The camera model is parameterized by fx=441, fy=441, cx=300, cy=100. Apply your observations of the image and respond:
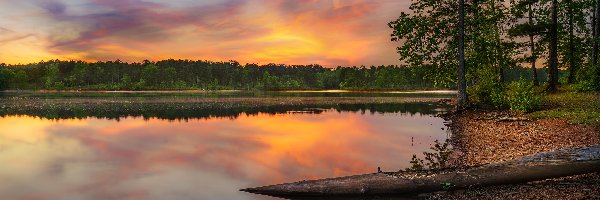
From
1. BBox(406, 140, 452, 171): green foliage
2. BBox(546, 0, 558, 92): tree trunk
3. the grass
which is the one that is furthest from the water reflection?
BBox(546, 0, 558, 92): tree trunk

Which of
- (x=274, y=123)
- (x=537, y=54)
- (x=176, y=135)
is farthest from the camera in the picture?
(x=537, y=54)

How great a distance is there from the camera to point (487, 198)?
30.1 feet

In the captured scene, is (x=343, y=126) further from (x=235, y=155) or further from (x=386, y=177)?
(x=386, y=177)

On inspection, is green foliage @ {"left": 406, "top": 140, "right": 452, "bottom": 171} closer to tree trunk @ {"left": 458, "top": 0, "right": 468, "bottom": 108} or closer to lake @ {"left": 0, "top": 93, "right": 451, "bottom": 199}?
lake @ {"left": 0, "top": 93, "right": 451, "bottom": 199}

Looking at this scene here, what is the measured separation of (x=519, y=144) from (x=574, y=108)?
11.6m

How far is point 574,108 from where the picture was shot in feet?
80.4

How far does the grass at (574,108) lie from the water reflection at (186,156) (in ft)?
19.1

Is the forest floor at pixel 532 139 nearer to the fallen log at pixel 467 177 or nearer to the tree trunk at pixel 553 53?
the fallen log at pixel 467 177

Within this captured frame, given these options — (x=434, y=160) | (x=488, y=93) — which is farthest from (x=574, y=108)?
(x=434, y=160)

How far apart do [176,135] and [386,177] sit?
16485 mm

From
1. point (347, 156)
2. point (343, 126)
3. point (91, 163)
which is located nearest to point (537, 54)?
point (343, 126)

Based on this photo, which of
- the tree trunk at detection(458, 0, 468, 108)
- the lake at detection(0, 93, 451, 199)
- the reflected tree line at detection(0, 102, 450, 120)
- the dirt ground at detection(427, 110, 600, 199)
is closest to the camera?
the dirt ground at detection(427, 110, 600, 199)

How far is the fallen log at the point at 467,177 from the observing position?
32.3 feet

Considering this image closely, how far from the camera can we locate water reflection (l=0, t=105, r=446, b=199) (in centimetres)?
1191
